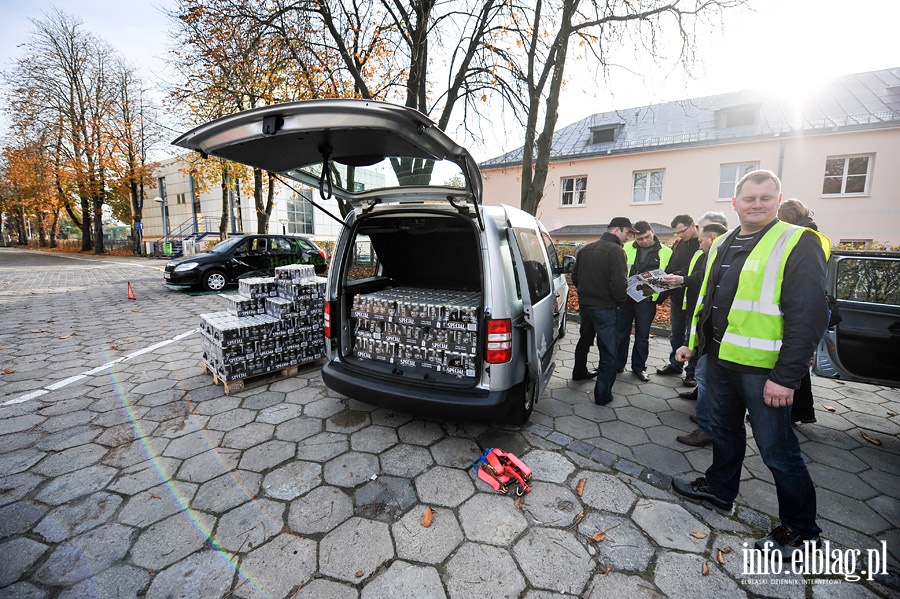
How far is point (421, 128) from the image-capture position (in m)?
2.14

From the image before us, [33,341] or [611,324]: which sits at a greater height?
[611,324]

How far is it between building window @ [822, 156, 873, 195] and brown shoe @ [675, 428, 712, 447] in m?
20.4

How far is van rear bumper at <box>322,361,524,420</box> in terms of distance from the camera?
8.80 ft

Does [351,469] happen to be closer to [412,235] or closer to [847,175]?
[412,235]

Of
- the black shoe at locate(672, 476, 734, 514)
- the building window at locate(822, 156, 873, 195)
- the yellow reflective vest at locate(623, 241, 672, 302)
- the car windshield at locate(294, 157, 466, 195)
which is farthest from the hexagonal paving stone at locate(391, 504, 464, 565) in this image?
the building window at locate(822, 156, 873, 195)

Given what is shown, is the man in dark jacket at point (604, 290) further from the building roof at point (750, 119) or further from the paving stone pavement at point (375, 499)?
the building roof at point (750, 119)

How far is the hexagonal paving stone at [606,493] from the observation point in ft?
7.81

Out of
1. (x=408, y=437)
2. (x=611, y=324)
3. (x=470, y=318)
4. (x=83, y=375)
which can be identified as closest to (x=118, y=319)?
(x=83, y=375)

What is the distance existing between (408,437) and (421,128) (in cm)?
243

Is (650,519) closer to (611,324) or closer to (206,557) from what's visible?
(611,324)

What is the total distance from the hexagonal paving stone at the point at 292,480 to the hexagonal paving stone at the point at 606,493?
1.87 metres

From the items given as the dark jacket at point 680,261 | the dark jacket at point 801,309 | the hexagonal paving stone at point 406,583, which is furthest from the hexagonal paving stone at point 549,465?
the dark jacket at point 680,261

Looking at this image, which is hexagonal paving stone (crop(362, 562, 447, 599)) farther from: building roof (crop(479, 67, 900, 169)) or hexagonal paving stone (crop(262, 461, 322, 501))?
A: building roof (crop(479, 67, 900, 169))

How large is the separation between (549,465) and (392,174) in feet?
8.70
